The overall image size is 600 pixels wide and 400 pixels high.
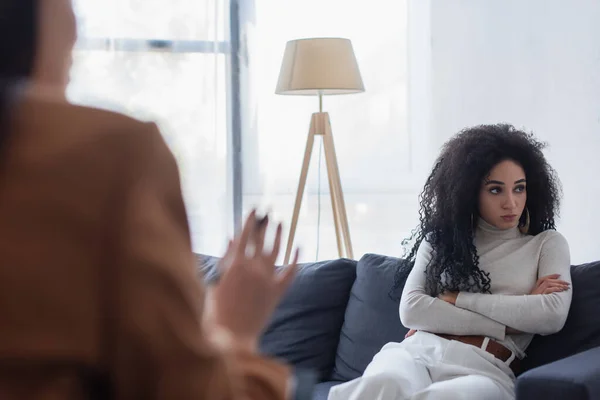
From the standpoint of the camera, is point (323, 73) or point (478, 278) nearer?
point (478, 278)

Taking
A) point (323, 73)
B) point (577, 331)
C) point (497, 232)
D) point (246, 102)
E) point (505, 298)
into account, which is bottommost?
point (577, 331)

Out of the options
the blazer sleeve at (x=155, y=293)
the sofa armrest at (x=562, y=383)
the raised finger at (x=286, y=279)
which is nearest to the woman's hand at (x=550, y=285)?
the sofa armrest at (x=562, y=383)

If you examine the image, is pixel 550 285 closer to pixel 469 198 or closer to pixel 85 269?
pixel 469 198

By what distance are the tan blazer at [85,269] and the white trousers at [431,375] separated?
1744mm

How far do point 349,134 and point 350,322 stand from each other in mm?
1423

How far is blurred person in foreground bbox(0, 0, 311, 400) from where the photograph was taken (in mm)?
559

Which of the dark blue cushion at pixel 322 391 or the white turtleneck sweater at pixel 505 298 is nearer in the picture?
the white turtleneck sweater at pixel 505 298

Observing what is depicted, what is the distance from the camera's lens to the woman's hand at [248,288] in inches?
28.8

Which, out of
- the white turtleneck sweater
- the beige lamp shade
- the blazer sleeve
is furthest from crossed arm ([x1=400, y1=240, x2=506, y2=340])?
the blazer sleeve

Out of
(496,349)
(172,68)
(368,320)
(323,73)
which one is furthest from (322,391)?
(172,68)

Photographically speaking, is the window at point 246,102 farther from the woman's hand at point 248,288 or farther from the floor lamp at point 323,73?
the woman's hand at point 248,288

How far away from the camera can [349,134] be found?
13.6ft

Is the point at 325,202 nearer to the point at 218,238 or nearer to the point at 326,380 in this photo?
the point at 218,238

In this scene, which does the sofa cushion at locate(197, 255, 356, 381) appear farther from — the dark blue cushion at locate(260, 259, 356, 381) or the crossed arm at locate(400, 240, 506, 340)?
the crossed arm at locate(400, 240, 506, 340)
